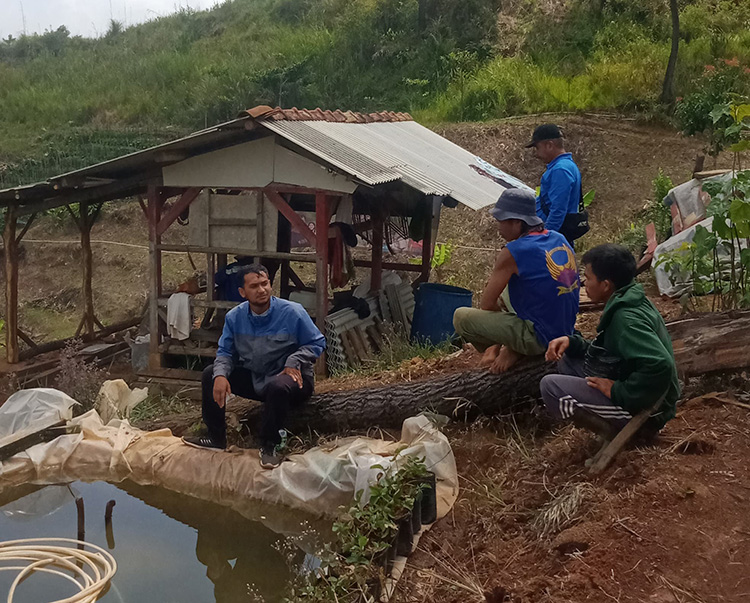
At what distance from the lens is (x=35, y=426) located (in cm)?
596

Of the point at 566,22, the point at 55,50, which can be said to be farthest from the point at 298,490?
the point at 55,50

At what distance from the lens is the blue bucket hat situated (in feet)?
15.2

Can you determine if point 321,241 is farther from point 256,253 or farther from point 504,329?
point 504,329

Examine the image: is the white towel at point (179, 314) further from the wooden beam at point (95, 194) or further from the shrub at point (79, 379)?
the wooden beam at point (95, 194)

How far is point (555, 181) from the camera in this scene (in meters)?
5.93

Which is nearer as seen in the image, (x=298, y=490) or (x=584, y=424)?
(x=584, y=424)

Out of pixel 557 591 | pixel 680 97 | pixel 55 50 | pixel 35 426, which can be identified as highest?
pixel 55 50

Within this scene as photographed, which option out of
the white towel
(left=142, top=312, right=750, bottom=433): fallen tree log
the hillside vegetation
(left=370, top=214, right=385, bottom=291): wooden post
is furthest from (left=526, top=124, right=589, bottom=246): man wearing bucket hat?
the hillside vegetation

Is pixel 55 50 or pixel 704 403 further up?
pixel 55 50

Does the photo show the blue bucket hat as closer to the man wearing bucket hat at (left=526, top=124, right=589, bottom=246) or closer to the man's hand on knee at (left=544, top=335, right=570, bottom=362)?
the man's hand on knee at (left=544, top=335, right=570, bottom=362)

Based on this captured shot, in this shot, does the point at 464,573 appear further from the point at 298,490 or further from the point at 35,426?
the point at 35,426

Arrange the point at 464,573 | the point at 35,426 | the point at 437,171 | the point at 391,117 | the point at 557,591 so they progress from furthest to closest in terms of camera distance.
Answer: the point at 391,117
the point at 437,171
the point at 35,426
the point at 464,573
the point at 557,591

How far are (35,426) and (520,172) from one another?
12.5 meters

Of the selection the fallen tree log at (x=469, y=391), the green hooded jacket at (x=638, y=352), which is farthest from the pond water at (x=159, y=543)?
the green hooded jacket at (x=638, y=352)
